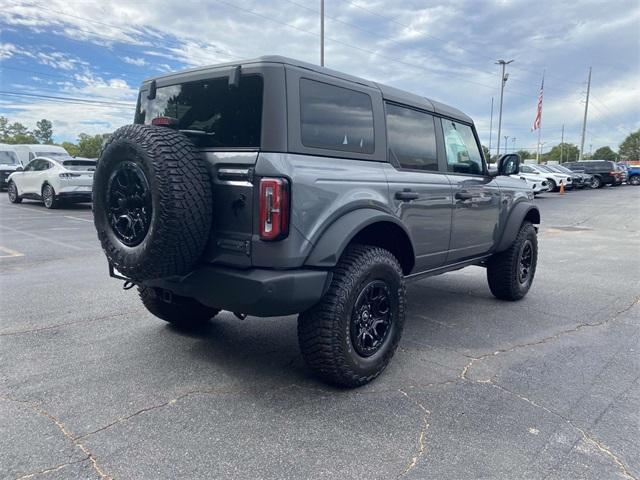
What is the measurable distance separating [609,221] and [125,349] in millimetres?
14833

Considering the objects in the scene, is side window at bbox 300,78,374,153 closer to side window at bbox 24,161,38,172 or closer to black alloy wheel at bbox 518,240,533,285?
black alloy wheel at bbox 518,240,533,285

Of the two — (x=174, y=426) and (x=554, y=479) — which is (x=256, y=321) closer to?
(x=174, y=426)

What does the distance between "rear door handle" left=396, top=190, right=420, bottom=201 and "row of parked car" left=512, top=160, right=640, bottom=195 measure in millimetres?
21385

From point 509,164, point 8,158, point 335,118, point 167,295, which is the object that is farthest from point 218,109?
point 8,158

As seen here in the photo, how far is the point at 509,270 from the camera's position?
5168mm

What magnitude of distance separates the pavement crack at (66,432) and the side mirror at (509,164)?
14.1 feet

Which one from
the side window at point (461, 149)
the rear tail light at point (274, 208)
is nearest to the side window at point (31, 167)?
the side window at point (461, 149)

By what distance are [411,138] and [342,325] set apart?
177 cm

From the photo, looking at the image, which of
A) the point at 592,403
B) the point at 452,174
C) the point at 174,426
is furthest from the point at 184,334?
the point at 592,403

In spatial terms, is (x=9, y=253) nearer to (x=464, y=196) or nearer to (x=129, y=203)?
(x=129, y=203)

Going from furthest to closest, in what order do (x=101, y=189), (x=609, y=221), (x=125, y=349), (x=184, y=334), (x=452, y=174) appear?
(x=609, y=221), (x=452, y=174), (x=184, y=334), (x=125, y=349), (x=101, y=189)

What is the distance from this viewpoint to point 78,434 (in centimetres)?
247

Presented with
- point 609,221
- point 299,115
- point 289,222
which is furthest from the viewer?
point 609,221

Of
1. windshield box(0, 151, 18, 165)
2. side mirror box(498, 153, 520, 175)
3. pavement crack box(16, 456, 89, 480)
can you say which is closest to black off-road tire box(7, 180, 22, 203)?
windshield box(0, 151, 18, 165)
